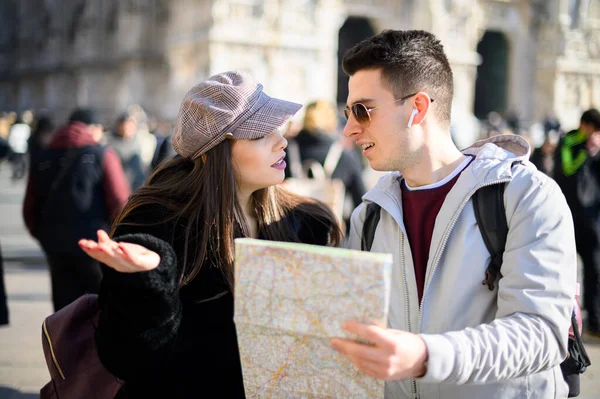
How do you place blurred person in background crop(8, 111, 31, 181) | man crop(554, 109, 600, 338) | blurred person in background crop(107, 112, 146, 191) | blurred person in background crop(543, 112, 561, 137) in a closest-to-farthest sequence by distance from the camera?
man crop(554, 109, 600, 338) < blurred person in background crop(107, 112, 146, 191) < blurred person in background crop(8, 111, 31, 181) < blurred person in background crop(543, 112, 561, 137)

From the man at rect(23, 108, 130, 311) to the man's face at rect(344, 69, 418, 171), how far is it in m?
3.34

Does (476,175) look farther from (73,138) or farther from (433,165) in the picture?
(73,138)

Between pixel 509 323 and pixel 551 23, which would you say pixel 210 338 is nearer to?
pixel 509 323

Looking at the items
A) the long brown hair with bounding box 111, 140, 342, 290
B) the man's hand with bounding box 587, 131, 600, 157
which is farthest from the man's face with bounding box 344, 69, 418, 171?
the man's hand with bounding box 587, 131, 600, 157

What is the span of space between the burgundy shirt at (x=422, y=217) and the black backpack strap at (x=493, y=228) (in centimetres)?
18

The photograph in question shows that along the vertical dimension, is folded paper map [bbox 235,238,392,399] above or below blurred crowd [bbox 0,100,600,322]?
above

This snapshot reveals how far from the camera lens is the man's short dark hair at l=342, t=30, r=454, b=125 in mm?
2105

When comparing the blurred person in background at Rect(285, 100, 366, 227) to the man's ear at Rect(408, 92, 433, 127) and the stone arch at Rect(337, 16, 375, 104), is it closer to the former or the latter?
the man's ear at Rect(408, 92, 433, 127)

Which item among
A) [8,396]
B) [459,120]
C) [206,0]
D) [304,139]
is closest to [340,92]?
[459,120]

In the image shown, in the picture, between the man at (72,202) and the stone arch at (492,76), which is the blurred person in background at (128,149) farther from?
the stone arch at (492,76)

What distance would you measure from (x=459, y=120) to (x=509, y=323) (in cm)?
2111

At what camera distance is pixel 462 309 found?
1946 mm

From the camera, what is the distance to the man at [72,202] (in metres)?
5.19

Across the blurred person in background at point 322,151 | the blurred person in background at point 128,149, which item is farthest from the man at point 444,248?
the blurred person in background at point 128,149
